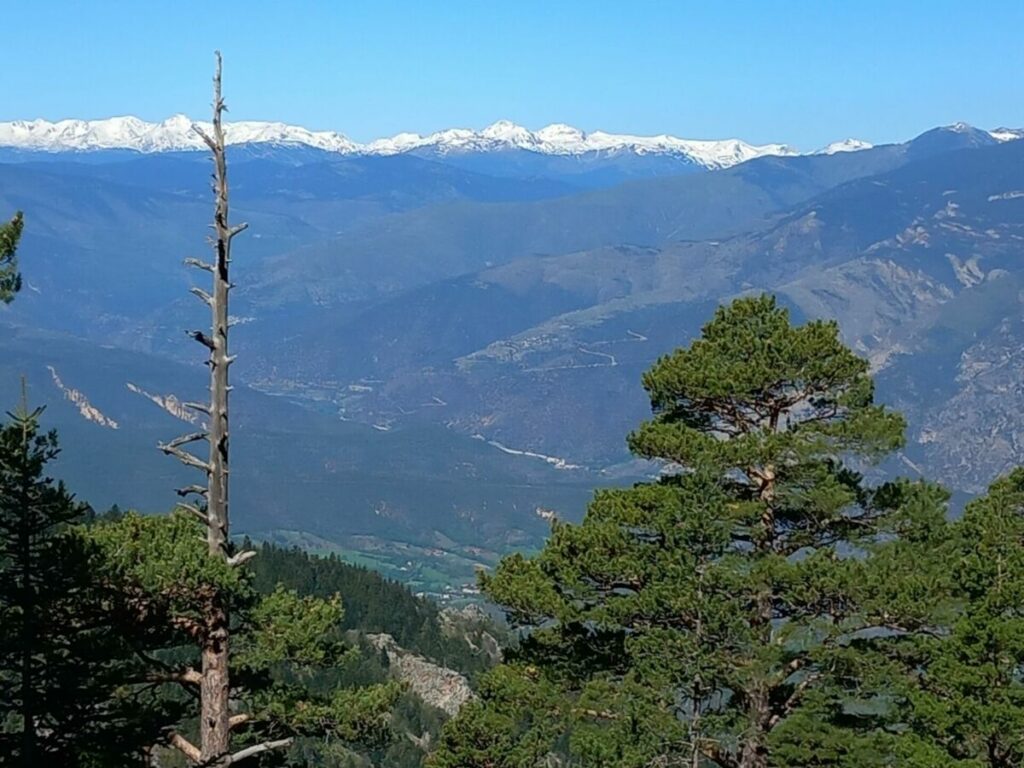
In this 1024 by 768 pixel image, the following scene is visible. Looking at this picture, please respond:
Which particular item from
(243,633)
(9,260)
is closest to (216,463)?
(243,633)

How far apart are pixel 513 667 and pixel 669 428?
4031 mm

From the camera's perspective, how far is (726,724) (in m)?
14.9

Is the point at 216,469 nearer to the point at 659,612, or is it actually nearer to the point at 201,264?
→ the point at 201,264

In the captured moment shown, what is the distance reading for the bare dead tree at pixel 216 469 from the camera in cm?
984

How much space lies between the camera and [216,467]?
1018 centimetres

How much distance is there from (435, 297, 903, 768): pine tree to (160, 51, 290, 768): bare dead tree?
542 centimetres

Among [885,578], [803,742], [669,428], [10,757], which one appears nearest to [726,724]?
[803,742]

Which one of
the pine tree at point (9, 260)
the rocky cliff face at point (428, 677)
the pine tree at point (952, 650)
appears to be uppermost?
the pine tree at point (9, 260)

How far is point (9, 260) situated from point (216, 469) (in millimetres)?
5159

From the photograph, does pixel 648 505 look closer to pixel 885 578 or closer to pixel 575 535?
pixel 575 535

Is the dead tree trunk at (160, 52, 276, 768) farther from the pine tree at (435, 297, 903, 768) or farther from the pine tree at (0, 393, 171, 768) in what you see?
the pine tree at (435, 297, 903, 768)

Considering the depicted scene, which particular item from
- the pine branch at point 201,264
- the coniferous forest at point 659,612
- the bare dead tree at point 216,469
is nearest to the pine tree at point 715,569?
the coniferous forest at point 659,612

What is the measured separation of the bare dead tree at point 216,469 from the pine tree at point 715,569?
17.8 ft

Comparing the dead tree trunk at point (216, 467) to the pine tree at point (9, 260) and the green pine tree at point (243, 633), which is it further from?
the pine tree at point (9, 260)
